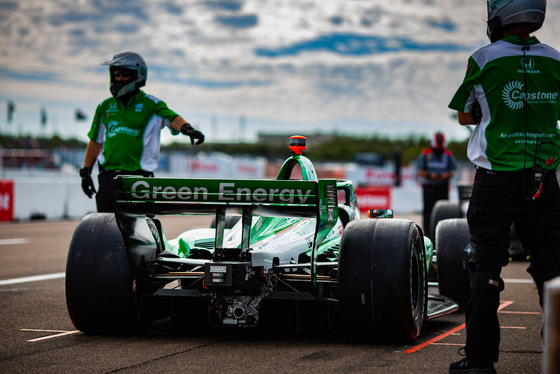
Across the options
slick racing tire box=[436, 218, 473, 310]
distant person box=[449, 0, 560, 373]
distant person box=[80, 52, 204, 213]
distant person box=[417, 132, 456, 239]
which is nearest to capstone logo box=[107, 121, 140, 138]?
distant person box=[80, 52, 204, 213]

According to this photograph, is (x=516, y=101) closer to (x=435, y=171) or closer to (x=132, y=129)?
(x=132, y=129)

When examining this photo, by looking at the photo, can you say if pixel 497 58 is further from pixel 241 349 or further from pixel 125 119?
pixel 125 119

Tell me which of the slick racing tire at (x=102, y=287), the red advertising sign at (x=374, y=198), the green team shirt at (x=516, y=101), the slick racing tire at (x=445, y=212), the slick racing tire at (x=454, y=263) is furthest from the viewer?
the red advertising sign at (x=374, y=198)

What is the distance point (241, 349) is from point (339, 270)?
2.74 ft

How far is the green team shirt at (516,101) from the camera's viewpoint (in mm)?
4484

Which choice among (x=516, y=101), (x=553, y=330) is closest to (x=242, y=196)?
(x=516, y=101)

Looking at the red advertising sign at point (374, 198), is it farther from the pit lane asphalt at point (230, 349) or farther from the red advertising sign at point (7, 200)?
the pit lane asphalt at point (230, 349)

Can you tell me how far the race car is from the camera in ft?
17.8

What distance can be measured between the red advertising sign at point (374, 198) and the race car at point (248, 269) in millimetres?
23395

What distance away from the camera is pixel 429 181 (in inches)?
529

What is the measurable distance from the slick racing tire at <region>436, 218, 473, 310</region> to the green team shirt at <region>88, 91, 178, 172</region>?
2.67 m

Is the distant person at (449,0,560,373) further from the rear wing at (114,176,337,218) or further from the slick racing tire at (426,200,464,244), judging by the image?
the slick racing tire at (426,200,464,244)

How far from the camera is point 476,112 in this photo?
15.2 feet

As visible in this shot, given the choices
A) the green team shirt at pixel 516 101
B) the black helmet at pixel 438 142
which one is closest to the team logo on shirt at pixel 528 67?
the green team shirt at pixel 516 101
